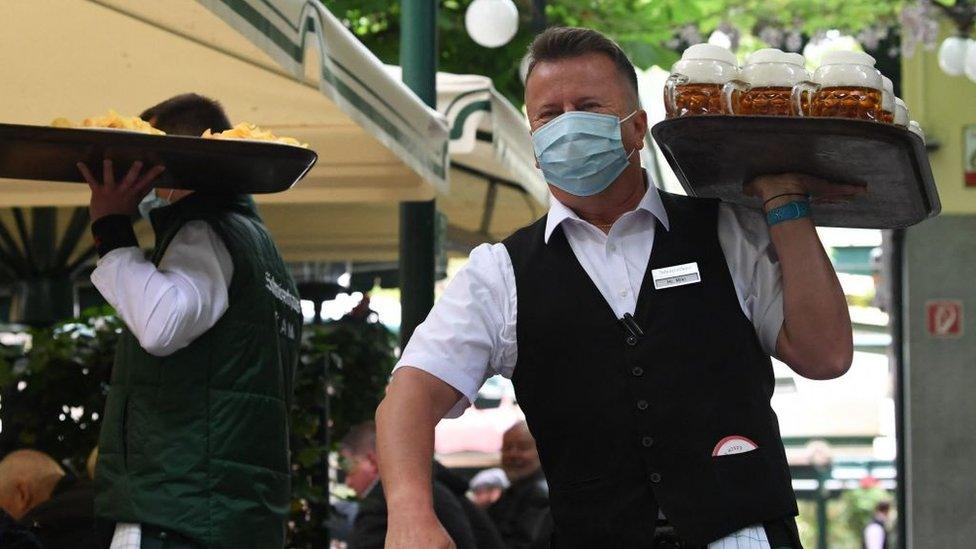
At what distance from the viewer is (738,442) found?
2.83 metres

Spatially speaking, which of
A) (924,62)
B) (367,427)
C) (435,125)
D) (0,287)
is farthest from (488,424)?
(435,125)

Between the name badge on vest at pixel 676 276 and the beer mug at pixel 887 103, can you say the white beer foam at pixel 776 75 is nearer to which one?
the beer mug at pixel 887 103

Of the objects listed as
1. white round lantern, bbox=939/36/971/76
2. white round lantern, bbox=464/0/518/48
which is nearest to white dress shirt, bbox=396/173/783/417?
white round lantern, bbox=464/0/518/48

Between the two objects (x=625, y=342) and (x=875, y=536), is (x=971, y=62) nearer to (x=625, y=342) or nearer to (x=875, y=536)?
(x=625, y=342)

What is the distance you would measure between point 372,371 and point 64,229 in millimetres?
3044

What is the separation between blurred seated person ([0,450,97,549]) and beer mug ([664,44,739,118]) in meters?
2.38

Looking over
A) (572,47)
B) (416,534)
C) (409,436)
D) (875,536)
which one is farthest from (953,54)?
(875,536)

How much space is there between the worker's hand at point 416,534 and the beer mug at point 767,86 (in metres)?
0.85

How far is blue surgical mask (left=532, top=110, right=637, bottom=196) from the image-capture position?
2.98 meters

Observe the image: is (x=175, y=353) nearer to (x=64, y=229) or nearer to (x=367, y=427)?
(x=367, y=427)

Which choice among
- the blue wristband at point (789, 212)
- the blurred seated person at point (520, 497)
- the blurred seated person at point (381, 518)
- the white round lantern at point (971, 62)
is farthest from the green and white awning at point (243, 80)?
the white round lantern at point (971, 62)

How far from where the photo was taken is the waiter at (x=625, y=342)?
282 centimetres

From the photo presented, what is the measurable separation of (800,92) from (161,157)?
1.64 m

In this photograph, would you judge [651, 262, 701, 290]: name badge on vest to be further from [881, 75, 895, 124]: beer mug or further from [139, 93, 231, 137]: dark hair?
[139, 93, 231, 137]: dark hair
